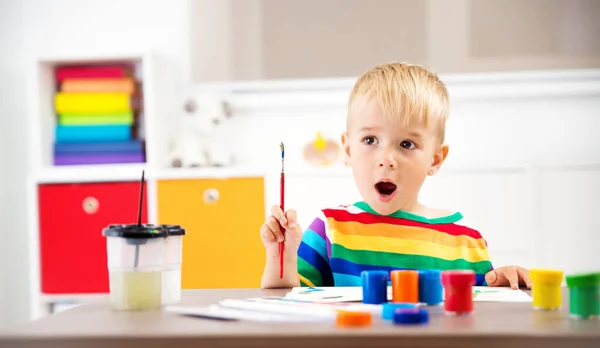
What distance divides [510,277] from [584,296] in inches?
16.3

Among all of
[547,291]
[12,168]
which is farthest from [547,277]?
[12,168]

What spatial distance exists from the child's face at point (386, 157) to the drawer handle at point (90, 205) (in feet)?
4.73

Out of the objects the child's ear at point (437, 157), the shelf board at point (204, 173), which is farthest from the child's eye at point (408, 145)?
the shelf board at point (204, 173)

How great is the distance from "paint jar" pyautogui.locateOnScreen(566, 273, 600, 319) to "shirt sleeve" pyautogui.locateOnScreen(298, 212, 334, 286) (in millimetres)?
640

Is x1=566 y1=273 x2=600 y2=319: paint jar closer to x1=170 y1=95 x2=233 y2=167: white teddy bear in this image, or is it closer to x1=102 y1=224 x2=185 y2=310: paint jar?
x1=102 y1=224 x2=185 y2=310: paint jar

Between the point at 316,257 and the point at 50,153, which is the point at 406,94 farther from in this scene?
the point at 50,153

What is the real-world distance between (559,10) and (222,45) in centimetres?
129

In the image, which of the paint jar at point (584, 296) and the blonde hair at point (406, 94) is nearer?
the paint jar at point (584, 296)

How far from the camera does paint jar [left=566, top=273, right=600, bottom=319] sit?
2.24 feet

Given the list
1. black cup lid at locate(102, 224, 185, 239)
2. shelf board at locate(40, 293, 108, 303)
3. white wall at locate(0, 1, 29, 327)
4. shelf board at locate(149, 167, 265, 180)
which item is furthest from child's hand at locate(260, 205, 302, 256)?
white wall at locate(0, 1, 29, 327)

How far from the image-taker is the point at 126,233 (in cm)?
84

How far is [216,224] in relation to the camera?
2.51m

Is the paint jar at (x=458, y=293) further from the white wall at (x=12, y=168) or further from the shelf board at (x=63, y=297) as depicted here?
the white wall at (x=12, y=168)

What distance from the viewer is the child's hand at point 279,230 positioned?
3.52 feet
